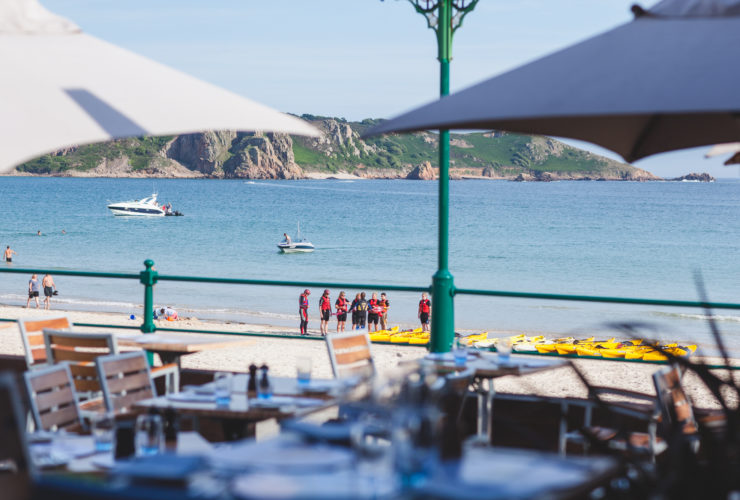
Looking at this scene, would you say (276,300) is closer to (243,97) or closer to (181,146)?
(243,97)

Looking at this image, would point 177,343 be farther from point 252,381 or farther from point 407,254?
point 407,254

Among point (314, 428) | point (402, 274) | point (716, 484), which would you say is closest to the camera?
point (716, 484)

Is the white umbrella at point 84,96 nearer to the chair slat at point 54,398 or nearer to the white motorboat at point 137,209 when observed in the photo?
the chair slat at point 54,398

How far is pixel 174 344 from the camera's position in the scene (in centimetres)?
616

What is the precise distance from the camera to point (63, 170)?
166 meters

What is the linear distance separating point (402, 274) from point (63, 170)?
424 ft

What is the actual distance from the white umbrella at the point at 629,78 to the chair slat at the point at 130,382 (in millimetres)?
2017

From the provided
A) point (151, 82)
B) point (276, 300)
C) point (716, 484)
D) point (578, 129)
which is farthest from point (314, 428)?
point (276, 300)

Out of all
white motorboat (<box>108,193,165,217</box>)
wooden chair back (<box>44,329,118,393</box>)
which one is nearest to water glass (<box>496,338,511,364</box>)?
wooden chair back (<box>44,329,118,393</box>)

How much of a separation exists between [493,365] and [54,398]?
2.63 meters

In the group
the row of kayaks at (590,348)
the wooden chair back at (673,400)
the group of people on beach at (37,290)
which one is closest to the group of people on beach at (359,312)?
the row of kayaks at (590,348)

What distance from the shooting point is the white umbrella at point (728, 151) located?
539 cm

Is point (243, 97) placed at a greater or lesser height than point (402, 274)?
greater

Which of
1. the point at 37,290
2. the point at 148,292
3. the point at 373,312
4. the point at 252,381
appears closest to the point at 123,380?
the point at 252,381
